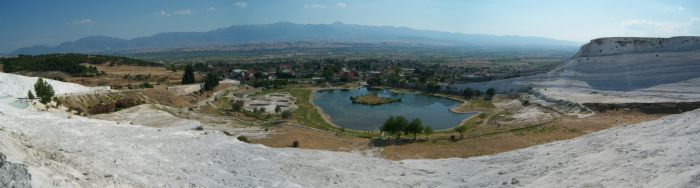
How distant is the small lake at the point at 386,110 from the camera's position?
210ft

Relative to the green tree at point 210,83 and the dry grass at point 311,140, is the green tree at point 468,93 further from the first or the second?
the green tree at point 210,83

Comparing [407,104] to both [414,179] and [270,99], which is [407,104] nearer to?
[270,99]

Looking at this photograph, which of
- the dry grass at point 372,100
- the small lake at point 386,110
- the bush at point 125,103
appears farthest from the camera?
the dry grass at point 372,100

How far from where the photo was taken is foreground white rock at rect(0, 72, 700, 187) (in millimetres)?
16062

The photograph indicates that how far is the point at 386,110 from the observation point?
76.8 metres

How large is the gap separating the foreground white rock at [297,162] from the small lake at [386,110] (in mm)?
33005

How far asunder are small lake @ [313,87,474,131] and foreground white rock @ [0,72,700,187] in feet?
108

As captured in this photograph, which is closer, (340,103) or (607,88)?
(607,88)

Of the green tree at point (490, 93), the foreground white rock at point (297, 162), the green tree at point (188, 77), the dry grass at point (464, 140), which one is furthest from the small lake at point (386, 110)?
the foreground white rock at point (297, 162)

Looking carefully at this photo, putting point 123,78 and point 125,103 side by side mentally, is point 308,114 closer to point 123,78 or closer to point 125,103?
point 125,103

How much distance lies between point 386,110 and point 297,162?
172 ft

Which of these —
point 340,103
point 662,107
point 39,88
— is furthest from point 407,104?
point 39,88

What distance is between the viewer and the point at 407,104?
84.4 metres

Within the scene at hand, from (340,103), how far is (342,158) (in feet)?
185
